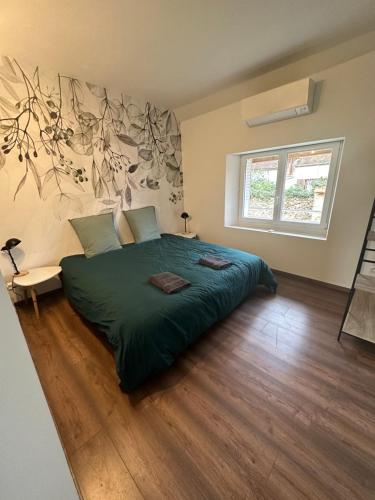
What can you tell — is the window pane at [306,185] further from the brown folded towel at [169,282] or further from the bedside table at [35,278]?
the bedside table at [35,278]

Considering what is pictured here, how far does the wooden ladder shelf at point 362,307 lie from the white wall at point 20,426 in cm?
198

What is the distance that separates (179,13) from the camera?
60.8 inches

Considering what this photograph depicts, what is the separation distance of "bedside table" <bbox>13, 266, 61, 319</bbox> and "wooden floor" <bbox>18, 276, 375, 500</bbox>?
0.44 m

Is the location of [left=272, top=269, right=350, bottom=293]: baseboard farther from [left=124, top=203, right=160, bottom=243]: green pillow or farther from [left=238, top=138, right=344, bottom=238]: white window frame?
[left=124, top=203, right=160, bottom=243]: green pillow

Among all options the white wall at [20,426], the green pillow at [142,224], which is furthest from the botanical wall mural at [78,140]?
Answer: the white wall at [20,426]

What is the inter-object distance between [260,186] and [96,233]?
2.46 meters

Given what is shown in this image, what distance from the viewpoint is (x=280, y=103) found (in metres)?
2.23

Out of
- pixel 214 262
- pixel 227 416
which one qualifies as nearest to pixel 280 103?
pixel 214 262

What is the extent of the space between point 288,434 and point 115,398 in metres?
1.05

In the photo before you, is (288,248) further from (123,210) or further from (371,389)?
(123,210)

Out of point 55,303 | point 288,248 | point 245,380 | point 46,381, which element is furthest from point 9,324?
point 288,248

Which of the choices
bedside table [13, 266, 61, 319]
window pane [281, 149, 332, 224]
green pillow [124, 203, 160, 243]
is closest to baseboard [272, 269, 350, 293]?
window pane [281, 149, 332, 224]

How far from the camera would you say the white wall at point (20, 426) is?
55 cm

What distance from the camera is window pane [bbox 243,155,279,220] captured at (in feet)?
9.65
